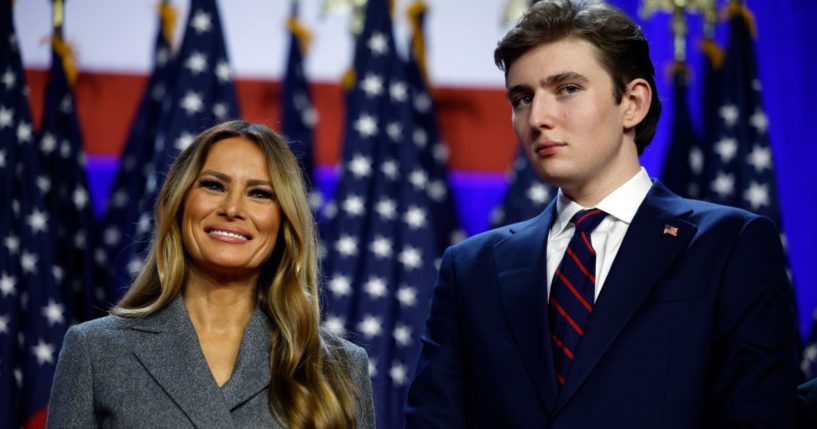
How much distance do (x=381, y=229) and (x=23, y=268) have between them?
162 cm

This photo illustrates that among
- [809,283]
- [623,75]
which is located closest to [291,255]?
[623,75]

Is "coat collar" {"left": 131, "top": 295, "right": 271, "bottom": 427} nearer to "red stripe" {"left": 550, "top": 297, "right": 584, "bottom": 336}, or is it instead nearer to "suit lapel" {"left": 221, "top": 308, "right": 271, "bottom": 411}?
"suit lapel" {"left": 221, "top": 308, "right": 271, "bottom": 411}

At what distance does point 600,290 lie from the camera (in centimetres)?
199

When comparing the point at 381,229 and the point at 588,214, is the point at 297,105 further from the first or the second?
the point at 588,214

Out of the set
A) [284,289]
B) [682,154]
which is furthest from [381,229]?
[284,289]

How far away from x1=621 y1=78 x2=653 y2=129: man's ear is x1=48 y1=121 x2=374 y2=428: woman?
0.86 m

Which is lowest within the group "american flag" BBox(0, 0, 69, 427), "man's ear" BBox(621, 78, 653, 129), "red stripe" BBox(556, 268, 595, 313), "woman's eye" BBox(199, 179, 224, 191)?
"american flag" BBox(0, 0, 69, 427)

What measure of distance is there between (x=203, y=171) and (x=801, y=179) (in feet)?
9.91

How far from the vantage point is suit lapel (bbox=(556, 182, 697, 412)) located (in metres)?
1.90

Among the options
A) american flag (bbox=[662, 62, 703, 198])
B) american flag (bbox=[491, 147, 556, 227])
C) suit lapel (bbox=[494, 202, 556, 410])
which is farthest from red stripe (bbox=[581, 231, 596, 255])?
american flag (bbox=[662, 62, 703, 198])

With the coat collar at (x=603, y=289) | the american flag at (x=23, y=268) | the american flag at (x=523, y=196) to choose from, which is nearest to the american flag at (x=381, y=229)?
the american flag at (x=523, y=196)

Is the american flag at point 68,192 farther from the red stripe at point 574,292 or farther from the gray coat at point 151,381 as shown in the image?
the red stripe at point 574,292

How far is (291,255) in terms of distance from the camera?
8.07 ft

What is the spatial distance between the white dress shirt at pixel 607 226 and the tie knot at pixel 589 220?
13 millimetres
